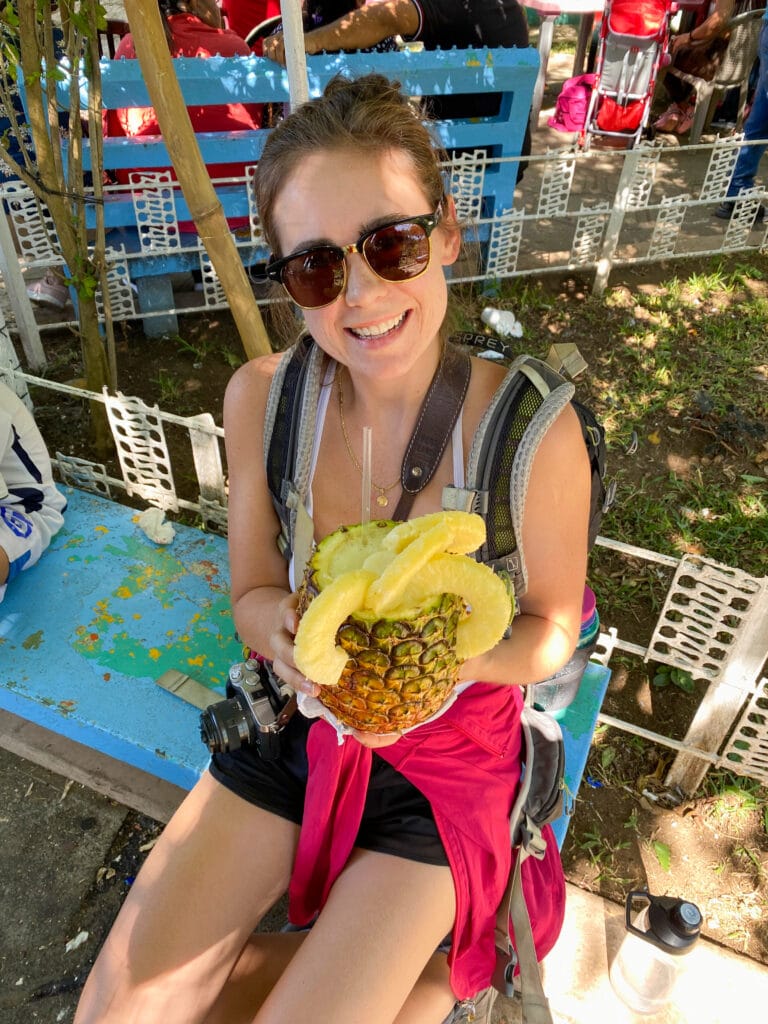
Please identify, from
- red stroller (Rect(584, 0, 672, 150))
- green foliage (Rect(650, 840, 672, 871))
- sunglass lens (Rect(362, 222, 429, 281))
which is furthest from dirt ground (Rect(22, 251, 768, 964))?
red stroller (Rect(584, 0, 672, 150))

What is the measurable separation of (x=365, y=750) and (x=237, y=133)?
171 inches

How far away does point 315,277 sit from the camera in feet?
5.47

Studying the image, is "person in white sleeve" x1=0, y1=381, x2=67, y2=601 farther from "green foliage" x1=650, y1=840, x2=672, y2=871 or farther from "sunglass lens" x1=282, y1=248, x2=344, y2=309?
"green foliage" x1=650, y1=840, x2=672, y2=871

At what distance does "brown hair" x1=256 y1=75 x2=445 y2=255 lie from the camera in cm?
169

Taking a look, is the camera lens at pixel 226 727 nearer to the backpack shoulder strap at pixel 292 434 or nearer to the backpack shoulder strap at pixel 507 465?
the backpack shoulder strap at pixel 292 434

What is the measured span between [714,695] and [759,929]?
828 mm

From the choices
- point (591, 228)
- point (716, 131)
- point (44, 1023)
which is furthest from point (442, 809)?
point (716, 131)

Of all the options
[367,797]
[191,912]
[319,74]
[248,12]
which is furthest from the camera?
[248,12]

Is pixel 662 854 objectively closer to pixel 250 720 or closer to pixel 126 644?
pixel 250 720

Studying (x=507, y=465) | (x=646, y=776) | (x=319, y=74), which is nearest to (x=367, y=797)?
(x=507, y=465)

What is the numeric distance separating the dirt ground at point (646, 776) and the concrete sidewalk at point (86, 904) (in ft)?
0.72

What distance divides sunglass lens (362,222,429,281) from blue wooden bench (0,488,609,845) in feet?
5.16

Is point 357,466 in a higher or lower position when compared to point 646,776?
higher

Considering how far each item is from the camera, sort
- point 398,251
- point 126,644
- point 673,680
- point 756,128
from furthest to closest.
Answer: point 756,128 → point 673,680 → point 126,644 → point 398,251
